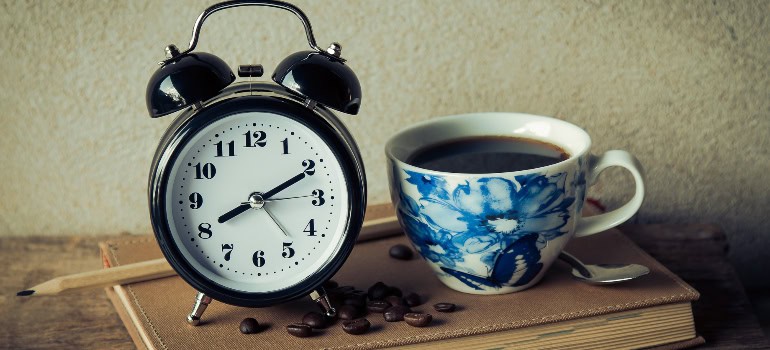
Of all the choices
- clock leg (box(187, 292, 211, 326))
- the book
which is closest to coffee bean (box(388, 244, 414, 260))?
the book

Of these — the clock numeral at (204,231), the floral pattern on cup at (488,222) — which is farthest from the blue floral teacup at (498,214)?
the clock numeral at (204,231)

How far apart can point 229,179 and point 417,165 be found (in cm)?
22

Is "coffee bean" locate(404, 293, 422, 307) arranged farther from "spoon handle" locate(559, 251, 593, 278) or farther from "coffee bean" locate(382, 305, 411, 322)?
"spoon handle" locate(559, 251, 593, 278)

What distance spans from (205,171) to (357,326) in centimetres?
22

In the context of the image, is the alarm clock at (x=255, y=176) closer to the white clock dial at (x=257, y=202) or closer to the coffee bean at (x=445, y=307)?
the white clock dial at (x=257, y=202)

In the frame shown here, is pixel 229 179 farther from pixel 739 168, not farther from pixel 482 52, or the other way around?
pixel 739 168

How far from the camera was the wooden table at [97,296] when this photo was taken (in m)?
0.97

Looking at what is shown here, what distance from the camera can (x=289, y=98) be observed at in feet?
2.88

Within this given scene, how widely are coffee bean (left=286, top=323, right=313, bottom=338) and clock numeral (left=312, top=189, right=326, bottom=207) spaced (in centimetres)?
13

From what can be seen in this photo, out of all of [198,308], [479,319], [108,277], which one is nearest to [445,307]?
[479,319]

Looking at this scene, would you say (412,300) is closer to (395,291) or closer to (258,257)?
(395,291)

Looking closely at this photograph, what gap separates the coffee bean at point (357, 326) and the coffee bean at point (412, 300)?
67 mm

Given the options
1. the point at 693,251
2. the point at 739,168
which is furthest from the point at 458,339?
the point at 739,168

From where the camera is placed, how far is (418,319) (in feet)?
2.88
